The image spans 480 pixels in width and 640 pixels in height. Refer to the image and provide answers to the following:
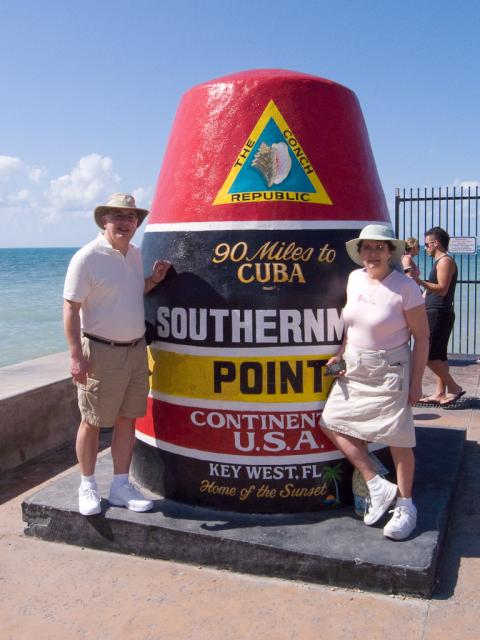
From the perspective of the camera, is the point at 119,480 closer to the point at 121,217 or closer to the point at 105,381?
the point at 105,381

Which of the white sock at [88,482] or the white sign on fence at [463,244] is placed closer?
the white sock at [88,482]

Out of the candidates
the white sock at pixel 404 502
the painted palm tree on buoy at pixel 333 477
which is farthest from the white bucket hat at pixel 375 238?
the white sock at pixel 404 502

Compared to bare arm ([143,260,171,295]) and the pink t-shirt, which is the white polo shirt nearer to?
bare arm ([143,260,171,295])

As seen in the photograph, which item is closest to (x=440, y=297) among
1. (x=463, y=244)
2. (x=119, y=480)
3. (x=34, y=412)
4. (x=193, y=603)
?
(x=463, y=244)

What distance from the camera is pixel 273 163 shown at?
419 cm

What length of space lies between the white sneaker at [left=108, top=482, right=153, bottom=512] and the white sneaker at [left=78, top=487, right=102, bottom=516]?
4.2 inches

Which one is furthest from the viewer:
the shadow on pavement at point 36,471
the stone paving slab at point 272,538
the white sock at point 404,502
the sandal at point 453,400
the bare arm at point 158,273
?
the sandal at point 453,400

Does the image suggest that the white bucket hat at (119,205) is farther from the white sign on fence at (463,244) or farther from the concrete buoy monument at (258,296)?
the white sign on fence at (463,244)

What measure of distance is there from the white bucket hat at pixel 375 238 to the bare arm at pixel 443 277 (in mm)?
3186

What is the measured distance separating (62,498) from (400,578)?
2.13 m

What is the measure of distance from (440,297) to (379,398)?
383cm

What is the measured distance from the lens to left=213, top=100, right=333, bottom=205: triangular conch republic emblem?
164 inches

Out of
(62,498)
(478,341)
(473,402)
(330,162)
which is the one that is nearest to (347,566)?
(62,498)

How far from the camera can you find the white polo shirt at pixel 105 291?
12.8ft
